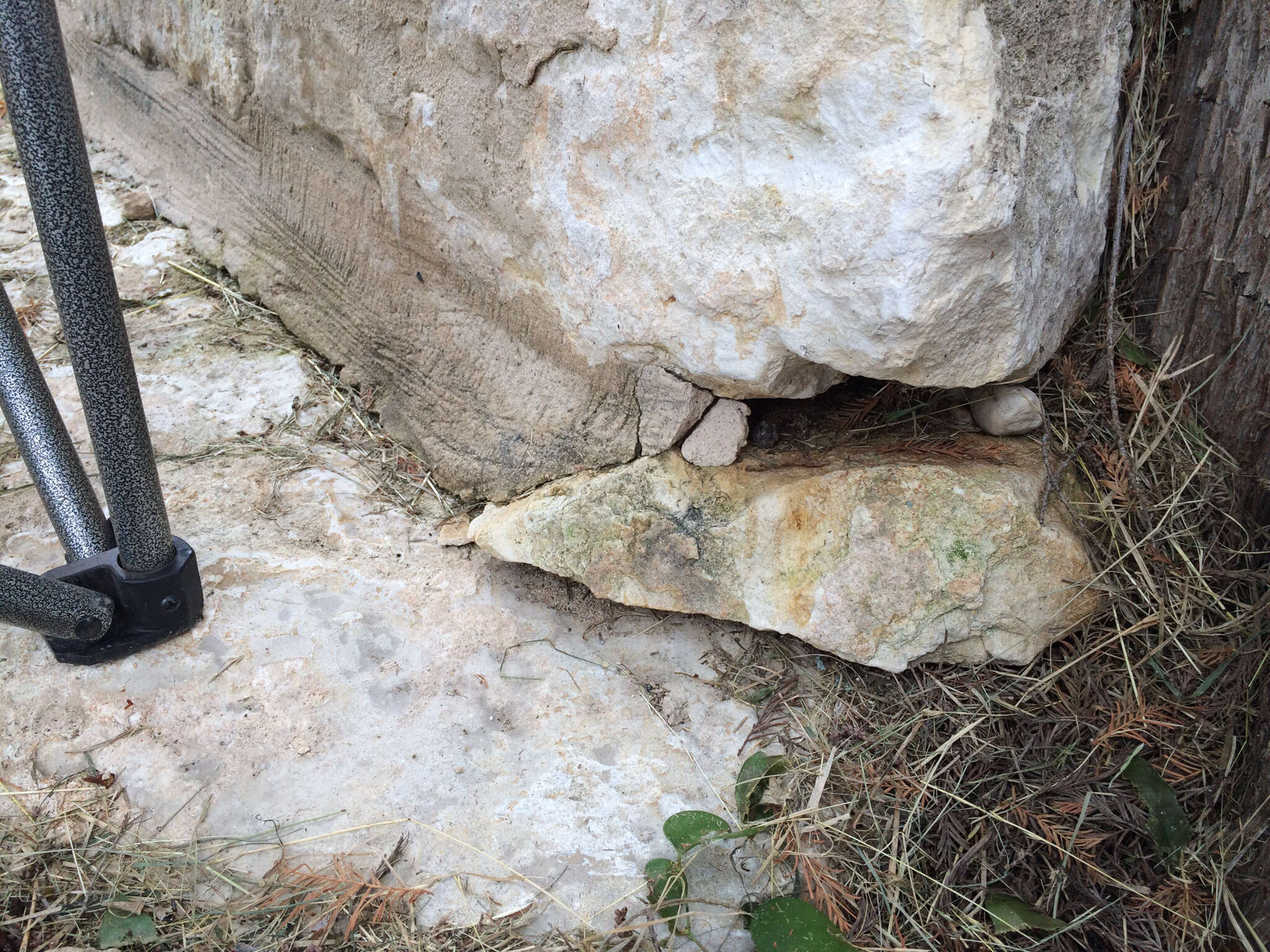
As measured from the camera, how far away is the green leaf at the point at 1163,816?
166cm


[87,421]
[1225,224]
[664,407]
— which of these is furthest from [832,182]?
[87,421]

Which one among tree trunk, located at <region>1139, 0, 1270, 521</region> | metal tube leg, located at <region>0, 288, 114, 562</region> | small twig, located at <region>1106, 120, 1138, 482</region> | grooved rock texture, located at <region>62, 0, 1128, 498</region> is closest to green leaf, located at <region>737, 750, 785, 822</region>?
grooved rock texture, located at <region>62, 0, 1128, 498</region>

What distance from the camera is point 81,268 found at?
1664 mm

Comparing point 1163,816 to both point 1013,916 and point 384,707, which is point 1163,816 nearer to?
point 1013,916

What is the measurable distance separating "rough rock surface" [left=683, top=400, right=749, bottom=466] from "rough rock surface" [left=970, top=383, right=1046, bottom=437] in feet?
1.53

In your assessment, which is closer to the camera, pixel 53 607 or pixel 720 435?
pixel 53 607

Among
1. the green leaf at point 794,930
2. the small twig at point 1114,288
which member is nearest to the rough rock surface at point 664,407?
the small twig at point 1114,288

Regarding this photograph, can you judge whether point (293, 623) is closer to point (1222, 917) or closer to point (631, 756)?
point (631, 756)

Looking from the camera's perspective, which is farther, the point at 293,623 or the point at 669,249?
the point at 293,623

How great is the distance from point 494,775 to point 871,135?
132cm

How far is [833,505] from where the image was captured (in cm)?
188

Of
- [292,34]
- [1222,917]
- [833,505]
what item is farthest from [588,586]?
[292,34]

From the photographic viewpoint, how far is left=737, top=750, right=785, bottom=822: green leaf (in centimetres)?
183

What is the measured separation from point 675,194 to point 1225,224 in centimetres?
99
